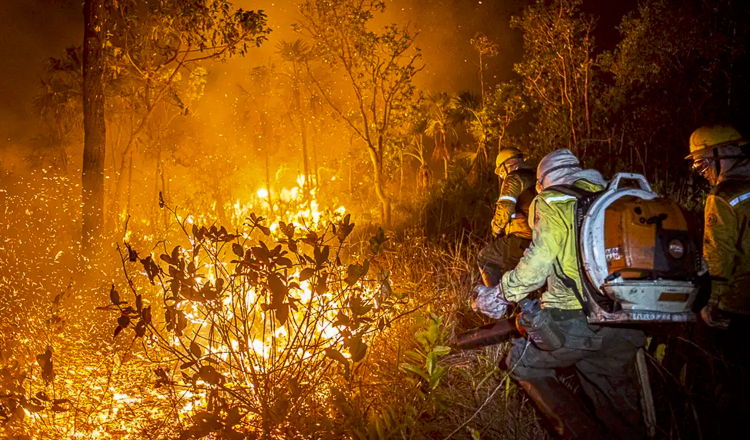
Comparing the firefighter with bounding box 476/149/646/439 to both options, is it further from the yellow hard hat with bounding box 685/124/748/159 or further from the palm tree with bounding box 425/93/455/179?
the palm tree with bounding box 425/93/455/179

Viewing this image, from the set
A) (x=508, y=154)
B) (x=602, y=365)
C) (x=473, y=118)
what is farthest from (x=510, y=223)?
(x=473, y=118)

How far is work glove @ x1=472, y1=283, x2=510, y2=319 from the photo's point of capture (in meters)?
3.33

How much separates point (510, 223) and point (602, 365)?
2.48m

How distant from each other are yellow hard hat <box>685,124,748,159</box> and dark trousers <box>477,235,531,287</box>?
6.14ft

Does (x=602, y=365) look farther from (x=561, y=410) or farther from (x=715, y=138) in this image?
(x=715, y=138)

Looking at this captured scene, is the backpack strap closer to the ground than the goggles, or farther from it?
closer to the ground

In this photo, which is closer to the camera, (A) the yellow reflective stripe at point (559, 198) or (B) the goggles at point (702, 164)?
(A) the yellow reflective stripe at point (559, 198)

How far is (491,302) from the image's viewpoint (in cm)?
336

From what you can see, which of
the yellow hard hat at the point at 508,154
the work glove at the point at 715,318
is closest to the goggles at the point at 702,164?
the work glove at the point at 715,318

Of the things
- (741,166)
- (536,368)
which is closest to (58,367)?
(536,368)

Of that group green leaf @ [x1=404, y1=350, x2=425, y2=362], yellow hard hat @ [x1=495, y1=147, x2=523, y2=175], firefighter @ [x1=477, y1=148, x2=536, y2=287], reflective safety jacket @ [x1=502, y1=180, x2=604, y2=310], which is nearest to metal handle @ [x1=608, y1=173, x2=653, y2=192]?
reflective safety jacket @ [x1=502, y1=180, x2=604, y2=310]

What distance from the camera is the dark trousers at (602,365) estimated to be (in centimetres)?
312

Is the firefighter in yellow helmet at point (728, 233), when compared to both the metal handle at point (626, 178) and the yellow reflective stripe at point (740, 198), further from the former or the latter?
the metal handle at point (626, 178)

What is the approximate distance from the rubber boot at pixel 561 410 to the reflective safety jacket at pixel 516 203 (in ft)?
7.76
